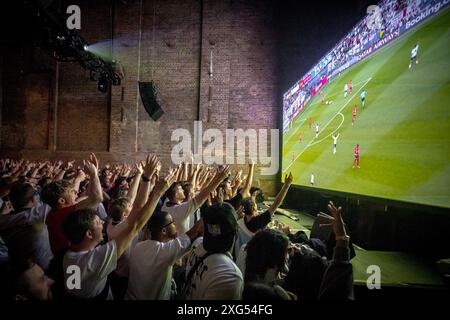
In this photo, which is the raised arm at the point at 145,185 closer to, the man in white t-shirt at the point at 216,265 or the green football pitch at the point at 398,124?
the man in white t-shirt at the point at 216,265

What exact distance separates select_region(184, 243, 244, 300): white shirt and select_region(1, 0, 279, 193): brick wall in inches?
340

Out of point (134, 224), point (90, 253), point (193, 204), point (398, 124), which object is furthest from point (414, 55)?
point (90, 253)

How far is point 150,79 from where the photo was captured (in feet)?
34.9

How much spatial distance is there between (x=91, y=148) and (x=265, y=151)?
24.0ft

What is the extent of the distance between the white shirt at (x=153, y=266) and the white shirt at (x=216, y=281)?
28cm

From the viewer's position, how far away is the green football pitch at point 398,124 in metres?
2.68

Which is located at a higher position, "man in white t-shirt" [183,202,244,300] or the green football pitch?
the green football pitch

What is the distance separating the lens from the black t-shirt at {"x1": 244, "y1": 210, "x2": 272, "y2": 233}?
2633mm

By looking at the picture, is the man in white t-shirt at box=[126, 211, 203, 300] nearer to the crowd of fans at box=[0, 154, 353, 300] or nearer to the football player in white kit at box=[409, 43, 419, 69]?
the crowd of fans at box=[0, 154, 353, 300]

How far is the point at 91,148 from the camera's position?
35.1 ft

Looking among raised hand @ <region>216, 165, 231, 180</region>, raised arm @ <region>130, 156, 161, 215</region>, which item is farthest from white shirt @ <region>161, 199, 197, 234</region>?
raised arm @ <region>130, 156, 161, 215</region>

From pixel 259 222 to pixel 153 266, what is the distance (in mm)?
1197

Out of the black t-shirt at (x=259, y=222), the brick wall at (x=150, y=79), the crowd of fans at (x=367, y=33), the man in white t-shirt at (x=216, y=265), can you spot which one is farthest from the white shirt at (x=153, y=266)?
the brick wall at (x=150, y=79)
